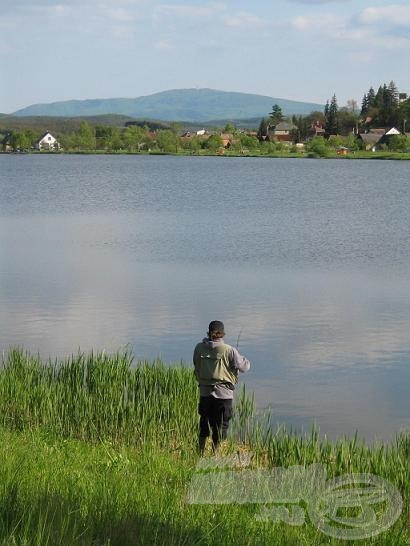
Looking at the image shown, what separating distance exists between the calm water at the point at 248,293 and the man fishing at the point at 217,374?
132 inches

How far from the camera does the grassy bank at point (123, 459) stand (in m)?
8.02

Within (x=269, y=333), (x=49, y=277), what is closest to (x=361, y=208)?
(x=49, y=277)

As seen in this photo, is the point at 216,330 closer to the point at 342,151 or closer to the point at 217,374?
the point at 217,374

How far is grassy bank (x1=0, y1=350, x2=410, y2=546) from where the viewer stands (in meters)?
8.02

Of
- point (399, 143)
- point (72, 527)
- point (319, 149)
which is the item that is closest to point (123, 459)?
point (72, 527)

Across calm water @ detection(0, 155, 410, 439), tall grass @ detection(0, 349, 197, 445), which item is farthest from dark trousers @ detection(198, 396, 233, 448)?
calm water @ detection(0, 155, 410, 439)

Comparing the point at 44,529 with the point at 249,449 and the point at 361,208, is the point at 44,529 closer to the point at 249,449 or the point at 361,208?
the point at 249,449

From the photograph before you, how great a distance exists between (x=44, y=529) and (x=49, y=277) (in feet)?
83.9

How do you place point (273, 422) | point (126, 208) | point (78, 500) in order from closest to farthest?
point (78, 500), point (273, 422), point (126, 208)

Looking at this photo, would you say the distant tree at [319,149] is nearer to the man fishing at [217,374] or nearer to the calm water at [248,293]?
the calm water at [248,293]

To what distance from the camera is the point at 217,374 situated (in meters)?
12.2

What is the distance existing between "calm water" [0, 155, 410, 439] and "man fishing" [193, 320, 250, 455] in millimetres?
3352

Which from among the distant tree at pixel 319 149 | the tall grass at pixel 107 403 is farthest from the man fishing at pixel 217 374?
the distant tree at pixel 319 149

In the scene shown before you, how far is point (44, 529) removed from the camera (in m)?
7.25
